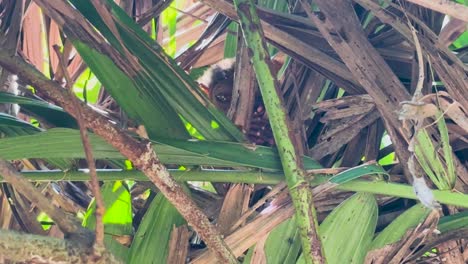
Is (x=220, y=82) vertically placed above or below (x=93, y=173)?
above

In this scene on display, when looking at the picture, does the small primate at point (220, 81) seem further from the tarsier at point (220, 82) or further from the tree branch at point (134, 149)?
the tree branch at point (134, 149)

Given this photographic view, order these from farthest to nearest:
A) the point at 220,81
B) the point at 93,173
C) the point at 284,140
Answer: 1. the point at 220,81
2. the point at 284,140
3. the point at 93,173

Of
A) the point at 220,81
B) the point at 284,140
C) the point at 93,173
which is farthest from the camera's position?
the point at 220,81

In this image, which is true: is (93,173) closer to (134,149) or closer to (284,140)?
(134,149)

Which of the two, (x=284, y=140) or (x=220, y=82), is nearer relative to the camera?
(x=284, y=140)

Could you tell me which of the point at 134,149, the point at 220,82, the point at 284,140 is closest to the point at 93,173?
the point at 134,149

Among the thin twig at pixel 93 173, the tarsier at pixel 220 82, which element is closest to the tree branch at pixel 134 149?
the thin twig at pixel 93 173
